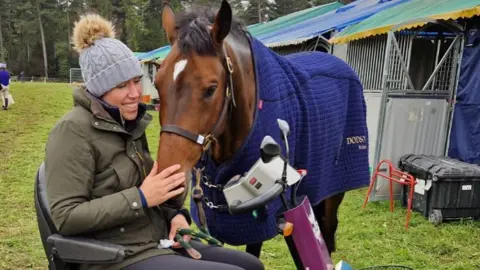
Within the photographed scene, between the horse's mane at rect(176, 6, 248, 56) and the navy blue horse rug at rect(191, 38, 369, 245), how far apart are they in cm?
43

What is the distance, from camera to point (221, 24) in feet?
5.95

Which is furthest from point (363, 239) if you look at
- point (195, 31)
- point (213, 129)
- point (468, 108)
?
point (195, 31)

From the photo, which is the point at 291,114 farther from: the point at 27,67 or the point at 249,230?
the point at 27,67

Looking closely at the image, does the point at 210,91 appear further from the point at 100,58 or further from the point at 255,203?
the point at 255,203

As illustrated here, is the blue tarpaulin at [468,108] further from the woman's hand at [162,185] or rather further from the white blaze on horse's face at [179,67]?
the woman's hand at [162,185]

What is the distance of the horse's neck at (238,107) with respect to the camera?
2.06 m

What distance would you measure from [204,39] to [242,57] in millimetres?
423

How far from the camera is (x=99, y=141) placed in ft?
5.51

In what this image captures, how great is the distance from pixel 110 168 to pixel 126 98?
32 centimetres

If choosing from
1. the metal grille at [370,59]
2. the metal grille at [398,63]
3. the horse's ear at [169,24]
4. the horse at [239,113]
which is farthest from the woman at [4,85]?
the horse's ear at [169,24]

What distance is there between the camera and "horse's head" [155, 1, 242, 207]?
5.43 feet

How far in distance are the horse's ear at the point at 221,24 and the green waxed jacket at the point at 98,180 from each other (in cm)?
54

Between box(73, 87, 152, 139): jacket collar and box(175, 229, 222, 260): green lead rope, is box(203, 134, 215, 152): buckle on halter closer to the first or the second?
box(73, 87, 152, 139): jacket collar

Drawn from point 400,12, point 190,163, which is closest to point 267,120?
point 190,163
